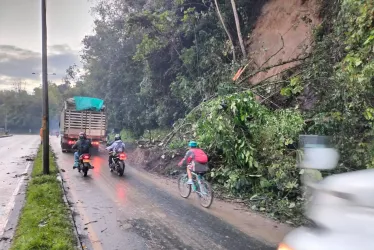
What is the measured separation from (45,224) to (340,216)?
18.3 ft

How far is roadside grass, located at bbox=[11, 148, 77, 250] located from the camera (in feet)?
16.7

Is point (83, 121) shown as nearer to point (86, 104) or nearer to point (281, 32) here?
point (86, 104)

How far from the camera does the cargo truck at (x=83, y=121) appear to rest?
64.6 feet

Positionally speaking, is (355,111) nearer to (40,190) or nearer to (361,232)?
(361,232)

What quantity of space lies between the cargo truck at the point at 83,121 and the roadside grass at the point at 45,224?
445 inches

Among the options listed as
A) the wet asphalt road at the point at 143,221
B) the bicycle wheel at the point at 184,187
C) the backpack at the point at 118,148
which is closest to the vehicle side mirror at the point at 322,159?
the wet asphalt road at the point at 143,221

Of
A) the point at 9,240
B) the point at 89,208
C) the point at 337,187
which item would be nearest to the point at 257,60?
the point at 89,208

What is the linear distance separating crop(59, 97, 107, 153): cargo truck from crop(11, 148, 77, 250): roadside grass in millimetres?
11310

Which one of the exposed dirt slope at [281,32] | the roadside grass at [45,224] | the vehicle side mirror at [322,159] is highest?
the exposed dirt slope at [281,32]

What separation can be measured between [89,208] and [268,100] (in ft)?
24.5

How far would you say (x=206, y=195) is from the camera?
8023 millimetres

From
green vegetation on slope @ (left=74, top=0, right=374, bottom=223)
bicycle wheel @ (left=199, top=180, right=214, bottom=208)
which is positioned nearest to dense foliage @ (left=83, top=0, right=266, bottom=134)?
green vegetation on slope @ (left=74, top=0, right=374, bottom=223)

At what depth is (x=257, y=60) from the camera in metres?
15.5

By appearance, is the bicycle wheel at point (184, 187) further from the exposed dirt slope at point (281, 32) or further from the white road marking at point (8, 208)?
the exposed dirt slope at point (281, 32)
